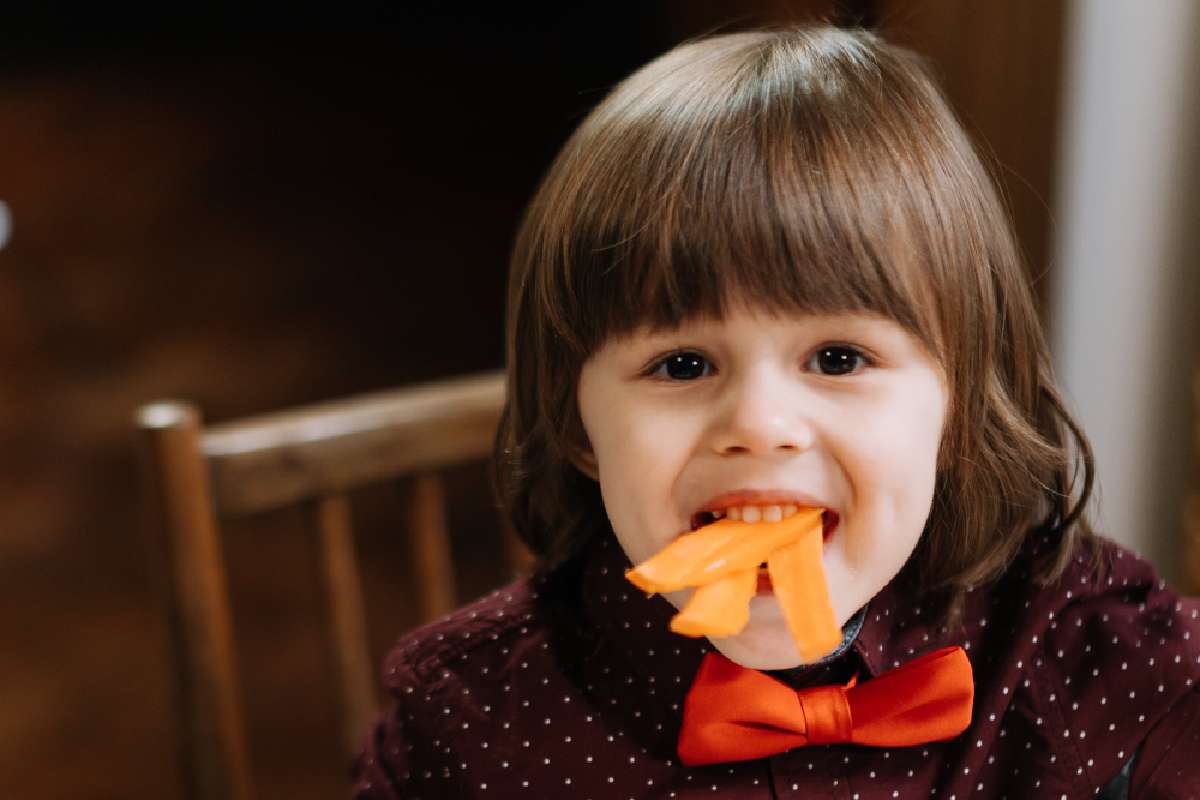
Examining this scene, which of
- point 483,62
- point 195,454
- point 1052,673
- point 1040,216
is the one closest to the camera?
point 1052,673

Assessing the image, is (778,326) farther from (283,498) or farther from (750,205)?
(283,498)

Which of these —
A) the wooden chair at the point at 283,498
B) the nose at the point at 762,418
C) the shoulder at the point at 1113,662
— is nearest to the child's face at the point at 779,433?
the nose at the point at 762,418

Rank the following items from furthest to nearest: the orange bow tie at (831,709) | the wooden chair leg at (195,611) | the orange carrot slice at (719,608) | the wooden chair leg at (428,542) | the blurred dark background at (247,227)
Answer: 1. the blurred dark background at (247,227)
2. the wooden chair leg at (428,542)
3. the wooden chair leg at (195,611)
4. the orange bow tie at (831,709)
5. the orange carrot slice at (719,608)

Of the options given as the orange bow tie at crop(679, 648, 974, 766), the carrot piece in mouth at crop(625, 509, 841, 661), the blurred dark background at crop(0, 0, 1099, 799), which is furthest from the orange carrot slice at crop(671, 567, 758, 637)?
the blurred dark background at crop(0, 0, 1099, 799)

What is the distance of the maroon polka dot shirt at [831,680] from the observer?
688 millimetres

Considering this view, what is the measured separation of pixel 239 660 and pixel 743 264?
1.78 m

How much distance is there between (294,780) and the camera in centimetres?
200

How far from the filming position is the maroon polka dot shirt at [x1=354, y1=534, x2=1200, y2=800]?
2.26 ft

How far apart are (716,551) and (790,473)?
47 mm

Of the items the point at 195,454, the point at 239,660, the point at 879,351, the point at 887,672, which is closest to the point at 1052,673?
the point at 887,672

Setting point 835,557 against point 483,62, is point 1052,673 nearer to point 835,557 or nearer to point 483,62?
point 835,557

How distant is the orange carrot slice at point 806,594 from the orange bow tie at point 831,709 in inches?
3.5

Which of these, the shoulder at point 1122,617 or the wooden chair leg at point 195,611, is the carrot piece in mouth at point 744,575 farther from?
the wooden chair leg at point 195,611

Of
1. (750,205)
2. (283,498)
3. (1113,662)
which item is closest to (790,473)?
(750,205)
